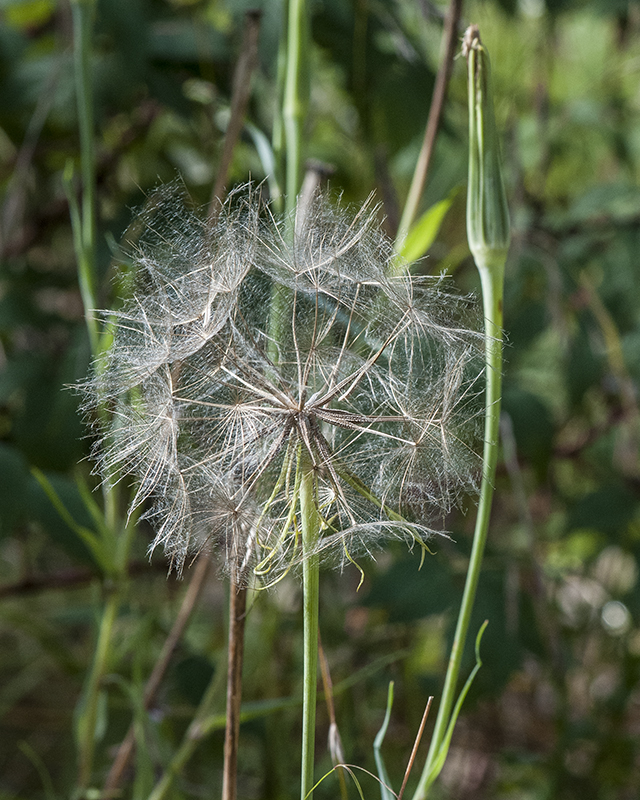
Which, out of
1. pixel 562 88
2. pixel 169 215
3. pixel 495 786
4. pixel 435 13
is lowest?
pixel 495 786

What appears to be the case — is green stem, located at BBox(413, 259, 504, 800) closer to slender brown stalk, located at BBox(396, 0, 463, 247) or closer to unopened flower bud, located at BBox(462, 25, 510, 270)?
unopened flower bud, located at BBox(462, 25, 510, 270)

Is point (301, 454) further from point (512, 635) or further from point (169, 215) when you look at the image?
point (512, 635)

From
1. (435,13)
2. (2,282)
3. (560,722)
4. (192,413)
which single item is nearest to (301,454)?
(192,413)

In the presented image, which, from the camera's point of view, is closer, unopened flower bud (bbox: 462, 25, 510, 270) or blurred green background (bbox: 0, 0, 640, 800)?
unopened flower bud (bbox: 462, 25, 510, 270)

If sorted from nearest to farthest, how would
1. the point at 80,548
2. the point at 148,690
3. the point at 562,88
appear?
the point at 148,690, the point at 80,548, the point at 562,88

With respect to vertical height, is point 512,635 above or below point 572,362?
below

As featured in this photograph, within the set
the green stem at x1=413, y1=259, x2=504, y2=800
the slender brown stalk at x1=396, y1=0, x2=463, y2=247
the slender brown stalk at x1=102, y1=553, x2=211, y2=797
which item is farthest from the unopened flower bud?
the slender brown stalk at x1=102, y1=553, x2=211, y2=797
